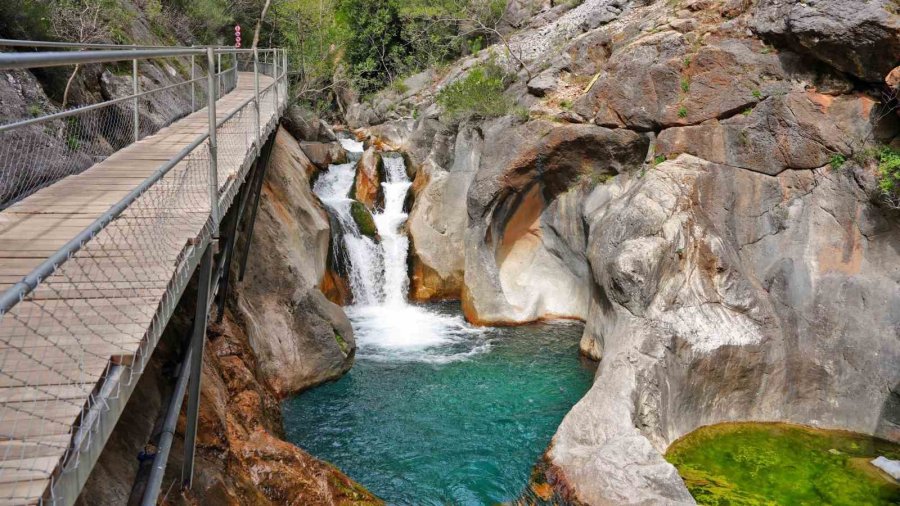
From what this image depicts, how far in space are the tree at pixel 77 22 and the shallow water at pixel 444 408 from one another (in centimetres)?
749

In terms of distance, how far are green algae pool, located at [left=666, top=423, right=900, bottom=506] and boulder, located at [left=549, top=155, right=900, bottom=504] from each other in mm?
273

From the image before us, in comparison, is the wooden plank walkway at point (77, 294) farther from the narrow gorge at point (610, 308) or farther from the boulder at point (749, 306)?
the boulder at point (749, 306)

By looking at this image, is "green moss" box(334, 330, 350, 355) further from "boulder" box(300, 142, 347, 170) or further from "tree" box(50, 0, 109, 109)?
"boulder" box(300, 142, 347, 170)

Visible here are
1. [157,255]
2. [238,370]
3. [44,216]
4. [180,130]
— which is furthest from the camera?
[180,130]

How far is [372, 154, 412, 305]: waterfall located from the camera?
16.5 m

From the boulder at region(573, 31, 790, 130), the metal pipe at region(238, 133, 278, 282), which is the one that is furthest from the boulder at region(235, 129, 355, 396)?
the boulder at region(573, 31, 790, 130)

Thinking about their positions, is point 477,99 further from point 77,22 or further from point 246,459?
point 246,459

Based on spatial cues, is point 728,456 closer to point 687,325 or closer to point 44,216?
point 687,325

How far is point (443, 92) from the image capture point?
19328mm

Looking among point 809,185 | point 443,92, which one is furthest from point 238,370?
point 443,92

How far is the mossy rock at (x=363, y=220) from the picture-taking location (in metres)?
17.0

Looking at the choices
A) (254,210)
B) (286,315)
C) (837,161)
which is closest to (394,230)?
(254,210)

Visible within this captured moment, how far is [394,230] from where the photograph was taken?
700 inches

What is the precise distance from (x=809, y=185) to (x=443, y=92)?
442 inches
